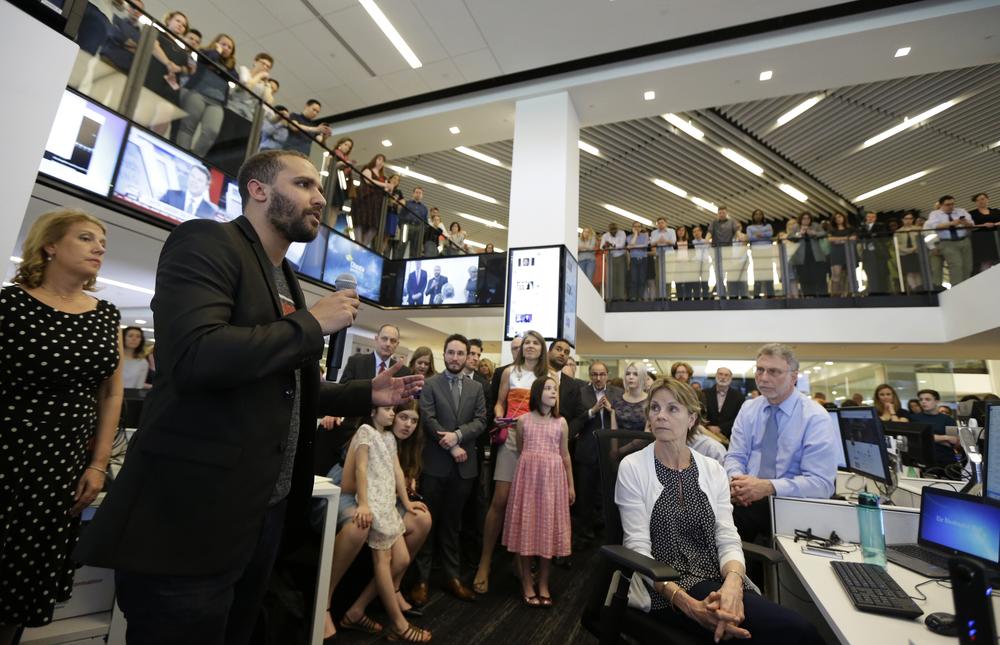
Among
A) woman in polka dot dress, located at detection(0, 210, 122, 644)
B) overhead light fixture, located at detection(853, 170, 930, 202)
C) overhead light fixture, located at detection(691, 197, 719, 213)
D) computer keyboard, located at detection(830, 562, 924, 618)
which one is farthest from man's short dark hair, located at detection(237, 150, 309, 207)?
overhead light fixture, located at detection(853, 170, 930, 202)

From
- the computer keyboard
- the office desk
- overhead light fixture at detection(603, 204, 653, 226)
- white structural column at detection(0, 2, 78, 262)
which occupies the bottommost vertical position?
the office desk

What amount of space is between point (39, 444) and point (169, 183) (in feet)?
13.2

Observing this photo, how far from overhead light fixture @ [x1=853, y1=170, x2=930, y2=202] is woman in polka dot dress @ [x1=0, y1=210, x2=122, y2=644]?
1417 centimetres

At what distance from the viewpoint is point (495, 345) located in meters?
13.0

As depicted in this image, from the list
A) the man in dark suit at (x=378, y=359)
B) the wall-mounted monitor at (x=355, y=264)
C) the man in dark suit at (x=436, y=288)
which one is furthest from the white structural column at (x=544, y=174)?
the man in dark suit at (x=378, y=359)

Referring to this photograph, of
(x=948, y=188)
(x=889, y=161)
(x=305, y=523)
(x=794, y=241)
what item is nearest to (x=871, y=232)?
(x=794, y=241)

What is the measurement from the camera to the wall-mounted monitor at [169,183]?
4352 mm

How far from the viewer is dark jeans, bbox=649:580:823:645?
1.50m

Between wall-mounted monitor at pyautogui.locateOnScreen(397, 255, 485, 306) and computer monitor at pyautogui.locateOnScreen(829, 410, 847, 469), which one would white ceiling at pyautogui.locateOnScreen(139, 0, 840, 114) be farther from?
computer monitor at pyautogui.locateOnScreen(829, 410, 847, 469)

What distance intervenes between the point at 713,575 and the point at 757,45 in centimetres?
701

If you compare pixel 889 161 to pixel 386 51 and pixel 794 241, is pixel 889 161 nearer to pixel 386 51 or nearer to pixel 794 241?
pixel 794 241

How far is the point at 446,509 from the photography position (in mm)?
3225

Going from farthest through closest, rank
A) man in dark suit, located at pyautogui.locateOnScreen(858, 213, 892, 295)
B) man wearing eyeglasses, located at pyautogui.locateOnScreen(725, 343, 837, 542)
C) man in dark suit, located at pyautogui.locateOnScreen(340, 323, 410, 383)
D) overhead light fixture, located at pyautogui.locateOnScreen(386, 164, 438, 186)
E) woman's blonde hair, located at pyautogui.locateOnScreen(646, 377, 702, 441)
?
1. overhead light fixture, located at pyautogui.locateOnScreen(386, 164, 438, 186)
2. man in dark suit, located at pyautogui.locateOnScreen(858, 213, 892, 295)
3. man in dark suit, located at pyautogui.locateOnScreen(340, 323, 410, 383)
4. man wearing eyeglasses, located at pyautogui.locateOnScreen(725, 343, 837, 542)
5. woman's blonde hair, located at pyautogui.locateOnScreen(646, 377, 702, 441)

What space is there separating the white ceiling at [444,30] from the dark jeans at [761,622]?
6626 mm
